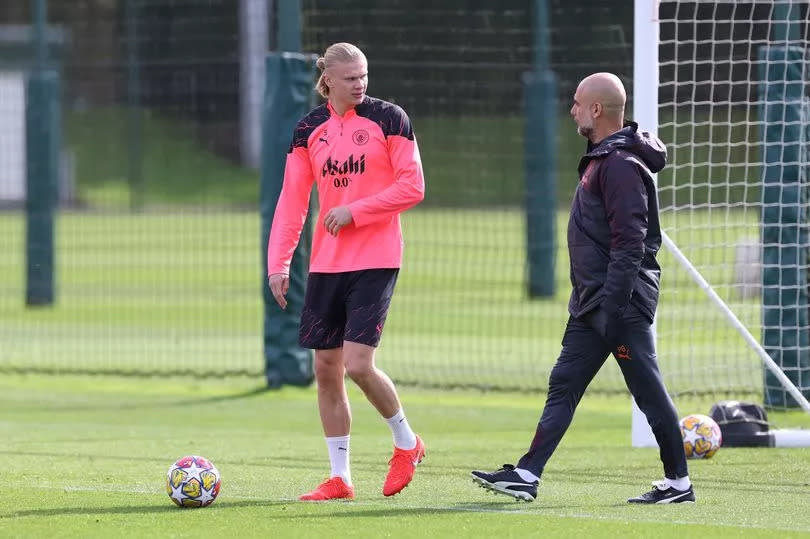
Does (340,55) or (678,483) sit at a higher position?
(340,55)

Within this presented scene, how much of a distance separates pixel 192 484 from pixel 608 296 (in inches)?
79.9

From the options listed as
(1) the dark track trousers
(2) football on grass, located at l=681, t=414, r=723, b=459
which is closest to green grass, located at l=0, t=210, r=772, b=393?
(2) football on grass, located at l=681, t=414, r=723, b=459

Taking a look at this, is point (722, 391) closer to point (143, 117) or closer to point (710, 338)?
point (710, 338)

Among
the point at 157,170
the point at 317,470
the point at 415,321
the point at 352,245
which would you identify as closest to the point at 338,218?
the point at 352,245

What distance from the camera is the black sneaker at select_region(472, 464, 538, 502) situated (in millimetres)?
6812

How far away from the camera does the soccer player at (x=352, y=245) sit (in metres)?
7.02

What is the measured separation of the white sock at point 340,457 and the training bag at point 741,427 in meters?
2.78

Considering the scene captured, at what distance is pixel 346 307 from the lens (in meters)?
7.11

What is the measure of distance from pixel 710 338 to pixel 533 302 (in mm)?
2992

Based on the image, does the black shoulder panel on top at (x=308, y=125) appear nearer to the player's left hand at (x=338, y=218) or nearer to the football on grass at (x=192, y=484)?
the player's left hand at (x=338, y=218)

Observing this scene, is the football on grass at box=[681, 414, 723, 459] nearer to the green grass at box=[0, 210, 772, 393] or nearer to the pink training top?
the green grass at box=[0, 210, 772, 393]

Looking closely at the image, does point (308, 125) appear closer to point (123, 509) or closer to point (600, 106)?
point (600, 106)

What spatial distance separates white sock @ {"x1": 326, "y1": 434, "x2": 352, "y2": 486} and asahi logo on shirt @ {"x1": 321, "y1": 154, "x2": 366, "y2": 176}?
1.26m

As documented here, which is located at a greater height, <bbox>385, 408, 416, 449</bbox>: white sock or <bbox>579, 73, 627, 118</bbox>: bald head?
<bbox>579, 73, 627, 118</bbox>: bald head
